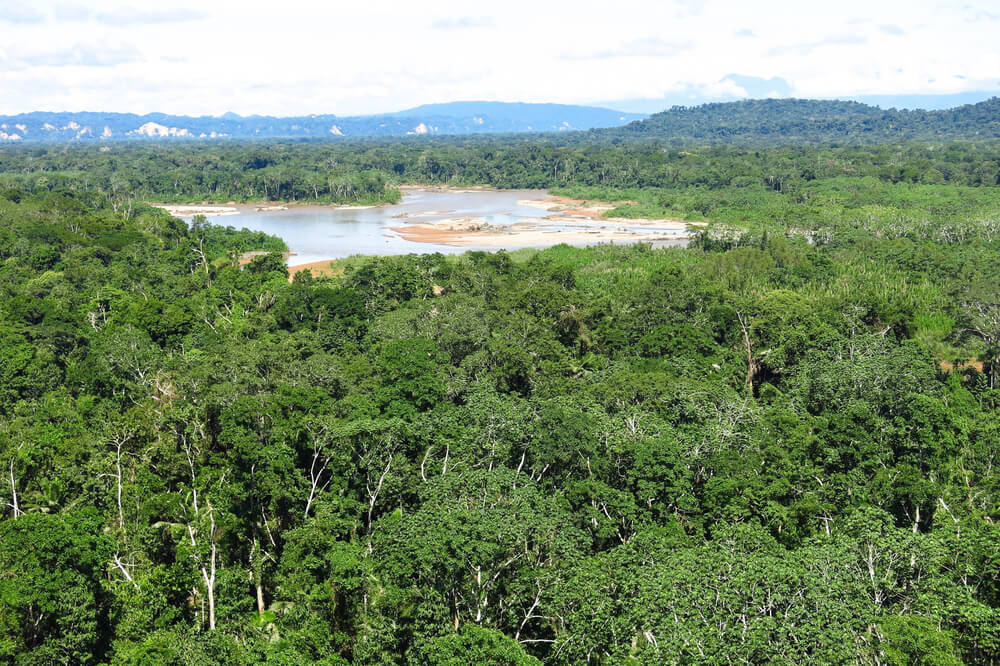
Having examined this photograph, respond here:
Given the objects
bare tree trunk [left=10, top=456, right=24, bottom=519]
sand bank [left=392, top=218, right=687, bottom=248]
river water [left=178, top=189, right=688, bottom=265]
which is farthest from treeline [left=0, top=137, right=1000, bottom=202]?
bare tree trunk [left=10, top=456, right=24, bottom=519]

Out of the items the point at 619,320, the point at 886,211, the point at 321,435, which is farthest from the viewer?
the point at 886,211

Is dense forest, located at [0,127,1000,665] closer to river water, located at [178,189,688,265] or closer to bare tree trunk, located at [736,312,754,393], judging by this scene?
bare tree trunk, located at [736,312,754,393]

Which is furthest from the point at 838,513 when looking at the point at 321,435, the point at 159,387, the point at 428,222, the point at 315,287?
the point at 428,222

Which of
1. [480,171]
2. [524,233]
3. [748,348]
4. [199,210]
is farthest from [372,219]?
[748,348]

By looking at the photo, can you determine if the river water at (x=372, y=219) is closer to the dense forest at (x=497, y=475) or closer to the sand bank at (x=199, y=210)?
the sand bank at (x=199, y=210)

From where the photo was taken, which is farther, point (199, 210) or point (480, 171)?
point (480, 171)

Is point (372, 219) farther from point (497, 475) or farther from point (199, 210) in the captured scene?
point (497, 475)

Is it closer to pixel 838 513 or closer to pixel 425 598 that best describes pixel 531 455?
pixel 425 598

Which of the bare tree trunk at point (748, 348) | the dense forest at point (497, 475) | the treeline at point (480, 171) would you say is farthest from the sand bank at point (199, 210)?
the bare tree trunk at point (748, 348)
